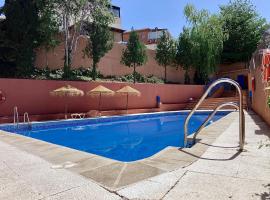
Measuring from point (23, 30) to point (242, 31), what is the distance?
2153cm

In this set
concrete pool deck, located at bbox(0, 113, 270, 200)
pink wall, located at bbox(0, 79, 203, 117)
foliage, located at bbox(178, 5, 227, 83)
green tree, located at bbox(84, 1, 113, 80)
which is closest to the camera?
concrete pool deck, located at bbox(0, 113, 270, 200)

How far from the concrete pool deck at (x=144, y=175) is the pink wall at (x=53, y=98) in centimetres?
913

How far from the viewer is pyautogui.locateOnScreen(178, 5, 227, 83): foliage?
23375 millimetres

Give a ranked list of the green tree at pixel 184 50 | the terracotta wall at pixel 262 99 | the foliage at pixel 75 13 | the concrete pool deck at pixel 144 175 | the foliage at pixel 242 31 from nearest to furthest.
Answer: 1. the concrete pool deck at pixel 144 175
2. the terracotta wall at pixel 262 99
3. the foliage at pixel 75 13
4. the green tree at pixel 184 50
5. the foliage at pixel 242 31

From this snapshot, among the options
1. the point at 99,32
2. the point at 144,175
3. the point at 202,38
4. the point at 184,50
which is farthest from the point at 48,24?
the point at 144,175

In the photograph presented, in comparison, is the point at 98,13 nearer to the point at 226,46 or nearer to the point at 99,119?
the point at 99,119

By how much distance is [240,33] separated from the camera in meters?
28.0

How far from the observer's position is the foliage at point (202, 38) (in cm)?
2338

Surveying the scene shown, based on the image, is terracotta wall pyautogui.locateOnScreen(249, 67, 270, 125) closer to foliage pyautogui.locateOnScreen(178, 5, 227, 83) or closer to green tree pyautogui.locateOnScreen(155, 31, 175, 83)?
foliage pyautogui.locateOnScreen(178, 5, 227, 83)

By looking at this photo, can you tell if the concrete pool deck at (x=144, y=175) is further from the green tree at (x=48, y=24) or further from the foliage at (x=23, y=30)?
the green tree at (x=48, y=24)

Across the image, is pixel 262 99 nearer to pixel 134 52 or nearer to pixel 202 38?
pixel 134 52

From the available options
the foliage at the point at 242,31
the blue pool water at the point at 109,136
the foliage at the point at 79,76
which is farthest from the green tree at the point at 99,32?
the foliage at the point at 242,31

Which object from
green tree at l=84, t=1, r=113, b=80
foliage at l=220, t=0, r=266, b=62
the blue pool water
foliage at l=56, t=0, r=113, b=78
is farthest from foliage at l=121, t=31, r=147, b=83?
foliage at l=220, t=0, r=266, b=62

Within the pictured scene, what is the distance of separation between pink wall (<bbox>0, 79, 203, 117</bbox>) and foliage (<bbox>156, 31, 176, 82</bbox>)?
2.55 metres
